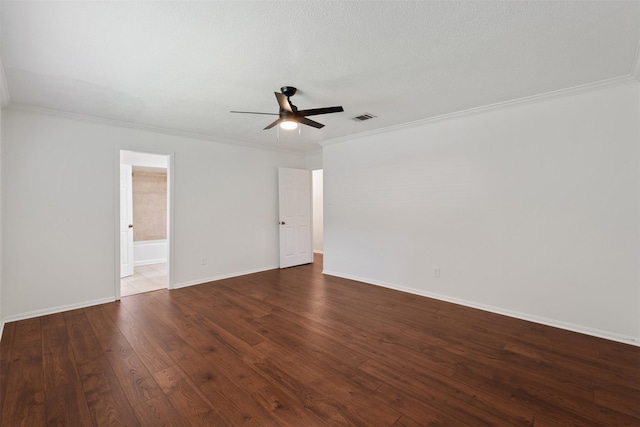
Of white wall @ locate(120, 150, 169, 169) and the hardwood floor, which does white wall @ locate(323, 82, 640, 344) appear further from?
white wall @ locate(120, 150, 169, 169)

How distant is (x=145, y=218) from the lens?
23.2 ft

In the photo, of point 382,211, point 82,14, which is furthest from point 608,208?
point 82,14

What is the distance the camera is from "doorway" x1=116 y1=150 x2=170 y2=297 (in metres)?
5.41

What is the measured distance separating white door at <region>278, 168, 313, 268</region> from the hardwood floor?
8.21 ft

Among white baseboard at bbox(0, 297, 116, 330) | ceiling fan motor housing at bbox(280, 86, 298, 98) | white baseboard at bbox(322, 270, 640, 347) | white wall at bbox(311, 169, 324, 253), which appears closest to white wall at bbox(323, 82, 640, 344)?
white baseboard at bbox(322, 270, 640, 347)

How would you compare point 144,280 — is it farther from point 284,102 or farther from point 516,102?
point 516,102

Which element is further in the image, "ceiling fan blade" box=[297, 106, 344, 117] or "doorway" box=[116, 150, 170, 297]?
Result: "doorway" box=[116, 150, 170, 297]

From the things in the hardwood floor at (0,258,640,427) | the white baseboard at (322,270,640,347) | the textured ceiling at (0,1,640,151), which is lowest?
the hardwood floor at (0,258,640,427)

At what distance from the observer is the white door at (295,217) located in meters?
6.14

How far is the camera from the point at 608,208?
2928 mm

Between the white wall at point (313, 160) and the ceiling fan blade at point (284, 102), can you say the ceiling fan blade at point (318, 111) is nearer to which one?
the ceiling fan blade at point (284, 102)

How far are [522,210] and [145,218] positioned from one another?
7574 millimetres

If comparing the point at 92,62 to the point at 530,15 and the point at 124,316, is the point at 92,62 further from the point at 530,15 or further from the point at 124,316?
the point at 530,15

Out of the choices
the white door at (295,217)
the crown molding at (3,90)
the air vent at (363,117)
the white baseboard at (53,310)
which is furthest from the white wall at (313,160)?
the crown molding at (3,90)
